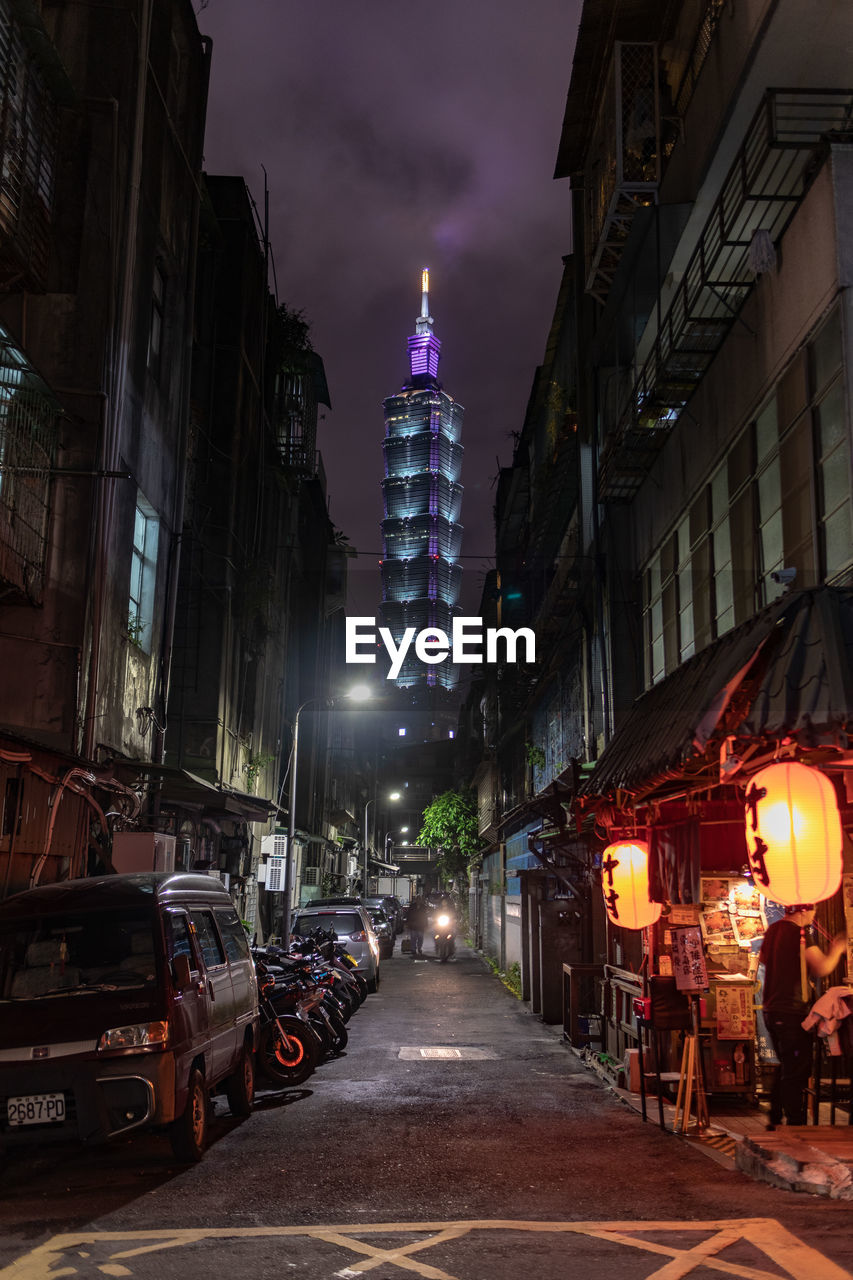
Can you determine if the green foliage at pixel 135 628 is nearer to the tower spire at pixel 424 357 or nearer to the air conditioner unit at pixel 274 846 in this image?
the air conditioner unit at pixel 274 846

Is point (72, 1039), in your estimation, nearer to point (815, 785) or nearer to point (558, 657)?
point (815, 785)

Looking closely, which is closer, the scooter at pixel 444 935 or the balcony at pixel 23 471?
the balcony at pixel 23 471

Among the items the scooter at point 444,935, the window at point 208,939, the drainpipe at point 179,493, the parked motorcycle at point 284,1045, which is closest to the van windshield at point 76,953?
the window at point 208,939

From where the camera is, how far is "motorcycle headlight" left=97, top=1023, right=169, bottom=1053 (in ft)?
27.8

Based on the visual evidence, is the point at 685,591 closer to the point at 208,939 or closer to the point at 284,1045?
the point at 284,1045

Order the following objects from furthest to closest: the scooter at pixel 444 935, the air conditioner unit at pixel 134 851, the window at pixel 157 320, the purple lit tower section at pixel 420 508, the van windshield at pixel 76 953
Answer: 1. the purple lit tower section at pixel 420 508
2. the scooter at pixel 444 935
3. the window at pixel 157 320
4. the air conditioner unit at pixel 134 851
5. the van windshield at pixel 76 953

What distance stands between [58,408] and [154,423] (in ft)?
15.4

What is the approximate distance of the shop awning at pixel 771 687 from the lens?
7871mm

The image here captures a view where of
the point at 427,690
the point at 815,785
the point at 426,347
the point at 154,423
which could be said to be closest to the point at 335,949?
the point at 154,423

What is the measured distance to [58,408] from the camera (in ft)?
49.8

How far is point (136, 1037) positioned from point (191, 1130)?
3.87 ft

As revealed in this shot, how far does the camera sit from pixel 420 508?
7023 inches

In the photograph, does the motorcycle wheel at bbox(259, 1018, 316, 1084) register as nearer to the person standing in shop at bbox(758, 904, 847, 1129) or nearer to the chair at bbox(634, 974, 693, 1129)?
the chair at bbox(634, 974, 693, 1129)

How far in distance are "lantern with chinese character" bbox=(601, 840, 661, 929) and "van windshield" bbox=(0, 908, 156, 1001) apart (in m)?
5.67
